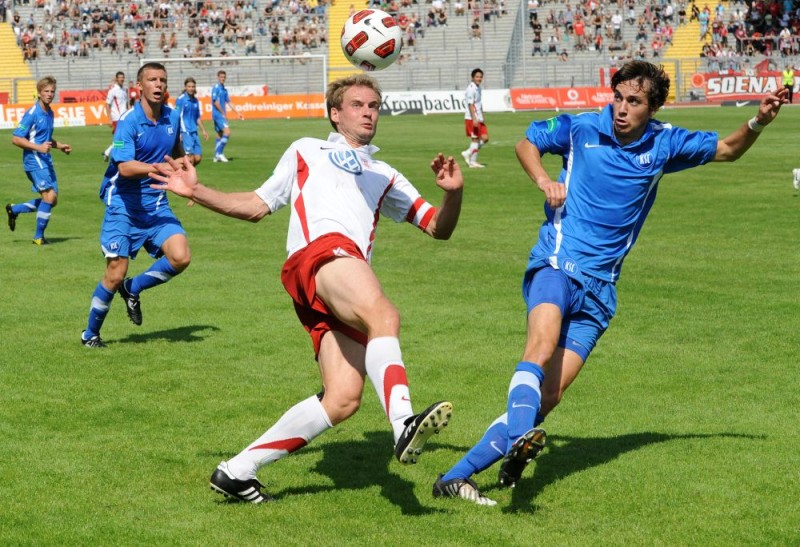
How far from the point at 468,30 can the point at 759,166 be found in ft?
120

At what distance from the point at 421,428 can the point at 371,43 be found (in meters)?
3.67

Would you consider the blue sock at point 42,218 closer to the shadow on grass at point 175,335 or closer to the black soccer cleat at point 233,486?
the shadow on grass at point 175,335

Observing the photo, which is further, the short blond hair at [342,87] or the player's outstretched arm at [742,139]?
the player's outstretched arm at [742,139]

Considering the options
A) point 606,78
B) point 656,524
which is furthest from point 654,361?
point 606,78

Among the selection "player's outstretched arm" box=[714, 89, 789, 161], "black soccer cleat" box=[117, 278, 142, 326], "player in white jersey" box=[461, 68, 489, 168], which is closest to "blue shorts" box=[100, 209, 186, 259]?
"black soccer cleat" box=[117, 278, 142, 326]

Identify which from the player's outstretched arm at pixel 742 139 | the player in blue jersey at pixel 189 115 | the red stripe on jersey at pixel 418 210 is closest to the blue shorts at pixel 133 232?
the red stripe on jersey at pixel 418 210

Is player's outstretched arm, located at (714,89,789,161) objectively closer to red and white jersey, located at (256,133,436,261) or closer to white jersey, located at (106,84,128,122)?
red and white jersey, located at (256,133,436,261)

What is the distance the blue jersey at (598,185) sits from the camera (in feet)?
20.8

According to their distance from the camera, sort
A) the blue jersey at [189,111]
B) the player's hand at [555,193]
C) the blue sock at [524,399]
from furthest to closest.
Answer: the blue jersey at [189,111] < the player's hand at [555,193] < the blue sock at [524,399]

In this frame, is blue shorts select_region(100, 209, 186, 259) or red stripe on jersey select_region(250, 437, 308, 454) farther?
blue shorts select_region(100, 209, 186, 259)

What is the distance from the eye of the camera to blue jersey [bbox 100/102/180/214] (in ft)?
35.0

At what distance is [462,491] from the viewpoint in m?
6.00

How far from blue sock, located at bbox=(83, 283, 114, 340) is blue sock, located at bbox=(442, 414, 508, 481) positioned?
5.36 metres

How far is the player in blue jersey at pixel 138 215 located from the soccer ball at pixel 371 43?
3.06m
